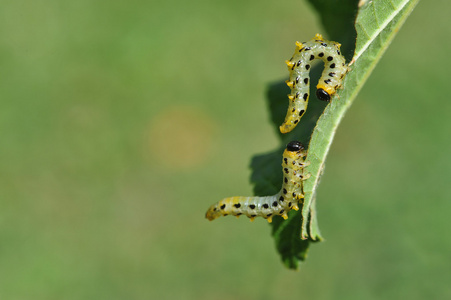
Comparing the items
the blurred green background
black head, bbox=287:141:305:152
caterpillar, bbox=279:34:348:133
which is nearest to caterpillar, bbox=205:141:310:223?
black head, bbox=287:141:305:152

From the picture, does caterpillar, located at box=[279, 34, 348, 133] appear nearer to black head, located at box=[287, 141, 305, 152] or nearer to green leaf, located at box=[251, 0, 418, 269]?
green leaf, located at box=[251, 0, 418, 269]

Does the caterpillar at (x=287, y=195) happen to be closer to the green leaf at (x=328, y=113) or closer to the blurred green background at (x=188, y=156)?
the green leaf at (x=328, y=113)

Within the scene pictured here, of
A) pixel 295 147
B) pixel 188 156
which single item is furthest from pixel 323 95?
pixel 188 156

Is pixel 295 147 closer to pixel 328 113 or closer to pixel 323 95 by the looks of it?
pixel 323 95

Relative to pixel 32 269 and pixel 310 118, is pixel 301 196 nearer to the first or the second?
pixel 310 118

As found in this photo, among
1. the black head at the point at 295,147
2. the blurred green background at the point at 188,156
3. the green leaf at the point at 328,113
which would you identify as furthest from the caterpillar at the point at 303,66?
the blurred green background at the point at 188,156

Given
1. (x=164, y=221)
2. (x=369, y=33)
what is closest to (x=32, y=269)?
(x=164, y=221)
